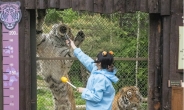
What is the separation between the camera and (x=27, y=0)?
4516 mm

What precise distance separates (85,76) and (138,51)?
772 mm

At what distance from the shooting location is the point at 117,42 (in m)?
5.39

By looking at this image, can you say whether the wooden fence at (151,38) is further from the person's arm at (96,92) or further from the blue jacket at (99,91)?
the person's arm at (96,92)

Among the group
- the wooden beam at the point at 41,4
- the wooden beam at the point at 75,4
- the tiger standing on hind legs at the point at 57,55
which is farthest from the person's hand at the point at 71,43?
the wooden beam at the point at 41,4

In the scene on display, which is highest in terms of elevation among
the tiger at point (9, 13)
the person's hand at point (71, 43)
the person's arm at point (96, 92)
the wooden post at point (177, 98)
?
the tiger at point (9, 13)

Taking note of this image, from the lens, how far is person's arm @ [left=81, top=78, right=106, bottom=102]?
3.97 m

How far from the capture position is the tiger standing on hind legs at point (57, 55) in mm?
4945

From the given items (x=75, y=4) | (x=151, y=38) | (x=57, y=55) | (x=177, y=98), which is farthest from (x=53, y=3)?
(x=177, y=98)

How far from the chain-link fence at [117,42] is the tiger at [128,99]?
0.53 ft

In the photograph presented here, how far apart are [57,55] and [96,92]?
131 centimetres

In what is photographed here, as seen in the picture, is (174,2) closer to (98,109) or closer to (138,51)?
(138,51)

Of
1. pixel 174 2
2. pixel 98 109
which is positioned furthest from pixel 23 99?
pixel 174 2

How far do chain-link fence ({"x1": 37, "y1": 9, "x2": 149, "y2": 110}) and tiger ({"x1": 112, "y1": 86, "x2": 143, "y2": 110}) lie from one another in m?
0.16

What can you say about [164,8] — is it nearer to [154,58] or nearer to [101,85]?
[154,58]
